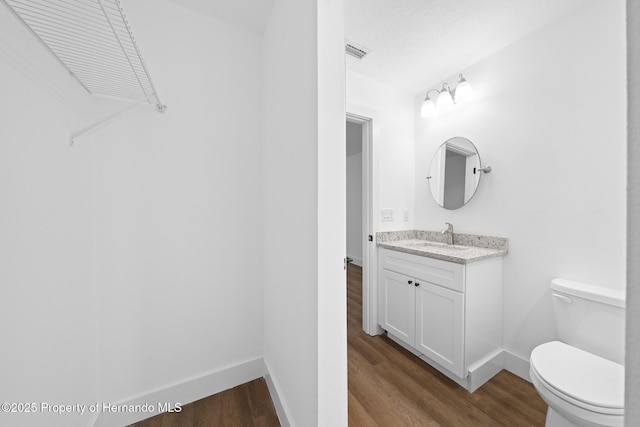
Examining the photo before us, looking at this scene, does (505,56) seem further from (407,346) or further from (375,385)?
(375,385)

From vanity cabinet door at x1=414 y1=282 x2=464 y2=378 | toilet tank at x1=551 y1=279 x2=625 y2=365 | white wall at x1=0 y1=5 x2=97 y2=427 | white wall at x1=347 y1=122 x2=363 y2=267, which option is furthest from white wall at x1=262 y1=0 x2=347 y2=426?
white wall at x1=347 y1=122 x2=363 y2=267

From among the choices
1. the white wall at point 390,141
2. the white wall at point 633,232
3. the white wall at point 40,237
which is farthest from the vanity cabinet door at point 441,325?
the white wall at point 40,237

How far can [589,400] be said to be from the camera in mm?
919

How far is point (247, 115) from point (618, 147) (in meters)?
2.25

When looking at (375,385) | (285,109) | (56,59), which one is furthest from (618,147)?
(56,59)

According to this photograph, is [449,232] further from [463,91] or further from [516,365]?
[463,91]

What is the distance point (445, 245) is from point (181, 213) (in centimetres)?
212

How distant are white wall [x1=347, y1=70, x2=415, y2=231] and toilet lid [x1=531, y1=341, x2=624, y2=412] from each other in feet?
4.46

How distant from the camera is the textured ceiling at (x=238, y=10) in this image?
1.36m

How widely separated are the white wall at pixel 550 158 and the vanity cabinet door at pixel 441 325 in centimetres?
55

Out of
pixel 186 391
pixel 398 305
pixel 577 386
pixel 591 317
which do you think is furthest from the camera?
pixel 398 305

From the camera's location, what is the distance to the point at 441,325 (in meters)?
1.65

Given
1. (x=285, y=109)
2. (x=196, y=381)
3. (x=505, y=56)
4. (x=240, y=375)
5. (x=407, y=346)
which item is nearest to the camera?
(x=285, y=109)

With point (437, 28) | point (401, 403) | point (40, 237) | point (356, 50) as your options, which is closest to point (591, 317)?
point (401, 403)
